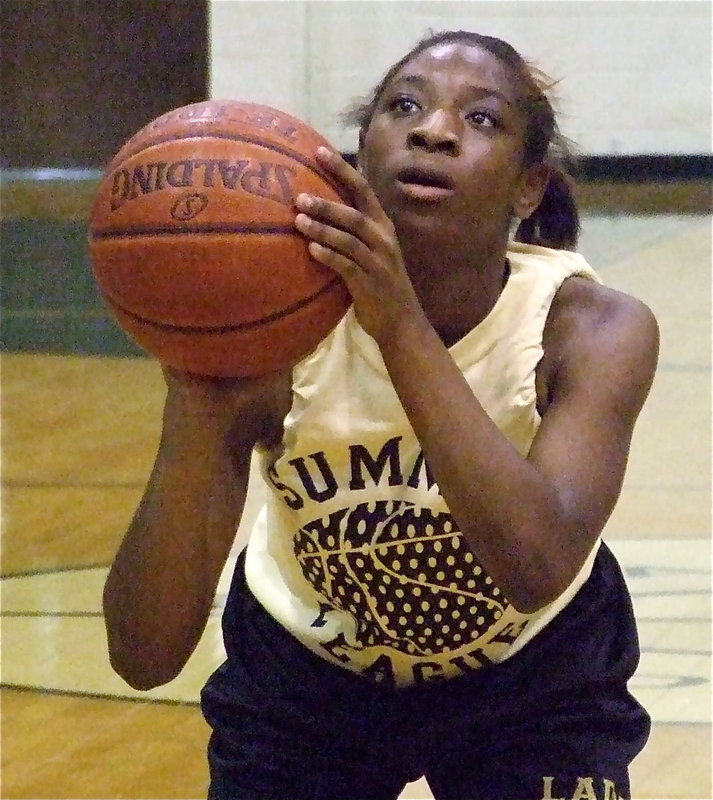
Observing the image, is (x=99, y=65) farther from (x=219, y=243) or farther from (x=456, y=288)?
(x=219, y=243)

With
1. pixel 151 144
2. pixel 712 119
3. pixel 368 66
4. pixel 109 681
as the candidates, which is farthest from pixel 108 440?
pixel 712 119

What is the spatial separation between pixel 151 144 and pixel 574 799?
775 mm

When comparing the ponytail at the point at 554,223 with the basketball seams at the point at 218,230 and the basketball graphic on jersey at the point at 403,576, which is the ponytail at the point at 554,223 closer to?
the basketball graphic on jersey at the point at 403,576

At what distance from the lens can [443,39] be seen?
55.6 inches

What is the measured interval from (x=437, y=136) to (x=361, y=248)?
24 cm

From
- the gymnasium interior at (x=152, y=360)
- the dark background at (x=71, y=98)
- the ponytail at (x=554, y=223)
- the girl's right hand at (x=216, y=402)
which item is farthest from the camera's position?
the dark background at (x=71, y=98)

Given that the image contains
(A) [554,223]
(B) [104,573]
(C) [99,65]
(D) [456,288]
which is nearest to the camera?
(D) [456,288]

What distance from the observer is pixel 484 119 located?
1339 millimetres

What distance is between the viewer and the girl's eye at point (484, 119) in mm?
1334

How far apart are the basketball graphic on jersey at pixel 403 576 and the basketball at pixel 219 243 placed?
0.86ft

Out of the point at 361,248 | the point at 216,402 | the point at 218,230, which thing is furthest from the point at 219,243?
the point at 216,402

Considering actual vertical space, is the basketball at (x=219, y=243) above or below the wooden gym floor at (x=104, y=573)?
above

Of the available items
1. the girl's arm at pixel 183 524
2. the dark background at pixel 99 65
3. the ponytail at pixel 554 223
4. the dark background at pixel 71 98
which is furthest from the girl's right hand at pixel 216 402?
the dark background at pixel 99 65

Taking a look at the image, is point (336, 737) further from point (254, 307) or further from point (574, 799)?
point (254, 307)
